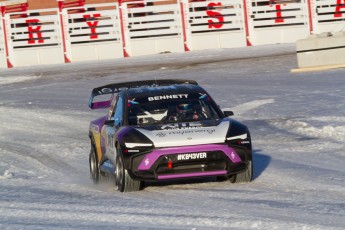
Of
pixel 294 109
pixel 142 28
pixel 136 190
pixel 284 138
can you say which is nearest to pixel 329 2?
pixel 142 28

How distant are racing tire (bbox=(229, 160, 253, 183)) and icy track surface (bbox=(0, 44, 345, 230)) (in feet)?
0.41

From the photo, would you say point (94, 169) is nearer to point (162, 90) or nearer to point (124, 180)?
point (162, 90)

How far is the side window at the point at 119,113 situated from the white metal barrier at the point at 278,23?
80.3 ft

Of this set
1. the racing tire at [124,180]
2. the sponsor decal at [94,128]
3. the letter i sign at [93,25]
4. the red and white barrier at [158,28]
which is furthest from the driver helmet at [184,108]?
the letter i sign at [93,25]

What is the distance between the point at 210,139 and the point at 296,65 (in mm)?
17911

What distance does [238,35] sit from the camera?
3759 cm

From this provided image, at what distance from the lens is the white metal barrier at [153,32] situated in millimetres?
37906

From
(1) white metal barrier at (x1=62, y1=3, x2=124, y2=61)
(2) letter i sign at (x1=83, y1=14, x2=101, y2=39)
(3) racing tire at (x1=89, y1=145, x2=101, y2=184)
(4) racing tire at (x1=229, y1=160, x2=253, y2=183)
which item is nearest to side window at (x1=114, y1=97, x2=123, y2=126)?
(3) racing tire at (x1=89, y1=145, x2=101, y2=184)

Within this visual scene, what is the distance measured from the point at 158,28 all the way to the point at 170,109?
85.5ft

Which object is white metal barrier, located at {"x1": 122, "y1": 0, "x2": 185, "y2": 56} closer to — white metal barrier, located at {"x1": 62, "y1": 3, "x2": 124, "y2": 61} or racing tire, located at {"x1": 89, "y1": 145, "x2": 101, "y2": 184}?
white metal barrier, located at {"x1": 62, "y1": 3, "x2": 124, "y2": 61}

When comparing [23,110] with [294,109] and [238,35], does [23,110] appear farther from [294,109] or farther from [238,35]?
[238,35]

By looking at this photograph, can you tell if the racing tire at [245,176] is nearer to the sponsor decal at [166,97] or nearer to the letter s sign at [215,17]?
the sponsor decal at [166,97]

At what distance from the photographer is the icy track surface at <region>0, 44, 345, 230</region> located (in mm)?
9789

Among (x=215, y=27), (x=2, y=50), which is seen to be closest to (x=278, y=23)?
(x=215, y=27)
